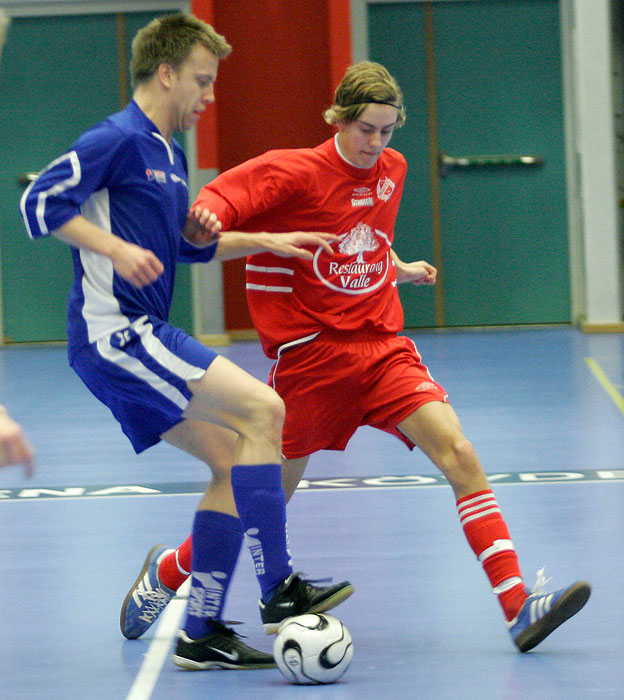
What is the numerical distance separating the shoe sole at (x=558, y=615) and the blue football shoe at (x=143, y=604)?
95 centimetres

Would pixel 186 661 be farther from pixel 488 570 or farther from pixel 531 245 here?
pixel 531 245

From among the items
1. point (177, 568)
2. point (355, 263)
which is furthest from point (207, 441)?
point (355, 263)

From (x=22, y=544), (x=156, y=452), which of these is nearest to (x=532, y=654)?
(x=22, y=544)

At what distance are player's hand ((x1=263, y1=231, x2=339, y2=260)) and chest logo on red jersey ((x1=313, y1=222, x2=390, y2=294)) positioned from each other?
3.3 inches

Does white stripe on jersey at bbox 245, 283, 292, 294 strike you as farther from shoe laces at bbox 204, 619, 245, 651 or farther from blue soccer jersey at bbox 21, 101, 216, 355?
shoe laces at bbox 204, 619, 245, 651

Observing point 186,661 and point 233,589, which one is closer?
point 186,661

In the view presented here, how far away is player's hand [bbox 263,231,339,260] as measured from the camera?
3158mm

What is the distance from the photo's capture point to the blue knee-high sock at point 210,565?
117 inches

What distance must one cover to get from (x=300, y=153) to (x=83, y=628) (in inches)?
57.5

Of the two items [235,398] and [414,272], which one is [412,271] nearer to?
[414,272]

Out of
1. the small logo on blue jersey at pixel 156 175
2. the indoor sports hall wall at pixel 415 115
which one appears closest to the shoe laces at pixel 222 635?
the small logo on blue jersey at pixel 156 175

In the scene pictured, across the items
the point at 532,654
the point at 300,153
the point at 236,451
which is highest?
the point at 300,153

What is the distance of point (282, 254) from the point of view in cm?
319

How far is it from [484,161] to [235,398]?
8.29m
